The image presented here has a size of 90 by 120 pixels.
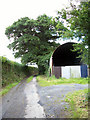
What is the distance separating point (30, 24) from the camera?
18.1 metres

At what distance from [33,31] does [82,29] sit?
16283mm

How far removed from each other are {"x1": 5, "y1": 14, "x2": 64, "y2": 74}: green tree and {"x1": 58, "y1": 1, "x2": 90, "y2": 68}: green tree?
46.3 feet

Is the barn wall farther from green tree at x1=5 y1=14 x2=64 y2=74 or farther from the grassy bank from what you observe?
the grassy bank

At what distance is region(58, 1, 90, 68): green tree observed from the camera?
3.33 metres

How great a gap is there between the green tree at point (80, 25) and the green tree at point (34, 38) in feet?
46.3

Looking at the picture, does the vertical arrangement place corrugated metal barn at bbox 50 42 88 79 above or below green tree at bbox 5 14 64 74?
below

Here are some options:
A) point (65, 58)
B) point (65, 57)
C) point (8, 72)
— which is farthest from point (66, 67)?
point (8, 72)

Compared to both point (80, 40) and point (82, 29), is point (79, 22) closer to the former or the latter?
point (82, 29)

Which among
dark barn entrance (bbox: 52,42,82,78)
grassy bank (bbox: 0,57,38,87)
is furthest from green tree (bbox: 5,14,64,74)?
grassy bank (bbox: 0,57,38,87)

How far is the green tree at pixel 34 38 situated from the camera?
59.6 ft

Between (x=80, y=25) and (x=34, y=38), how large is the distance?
590 inches

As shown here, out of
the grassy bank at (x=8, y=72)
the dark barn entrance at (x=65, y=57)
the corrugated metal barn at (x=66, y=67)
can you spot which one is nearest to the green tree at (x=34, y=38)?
the dark barn entrance at (x=65, y=57)

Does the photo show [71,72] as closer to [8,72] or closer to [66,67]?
[66,67]

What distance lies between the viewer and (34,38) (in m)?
18.1
